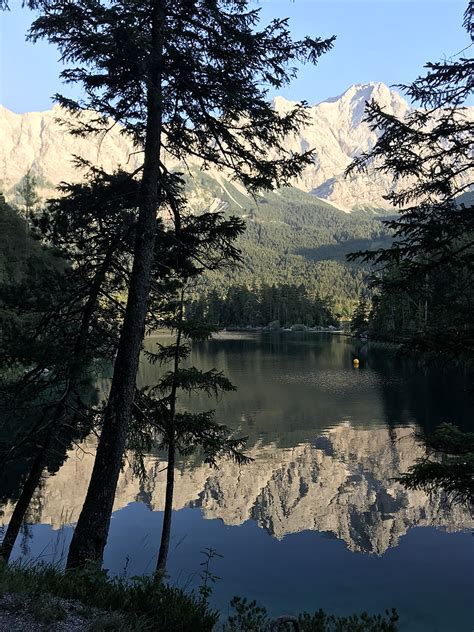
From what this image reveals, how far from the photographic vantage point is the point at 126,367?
326 inches

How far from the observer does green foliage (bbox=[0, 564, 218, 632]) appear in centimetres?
537

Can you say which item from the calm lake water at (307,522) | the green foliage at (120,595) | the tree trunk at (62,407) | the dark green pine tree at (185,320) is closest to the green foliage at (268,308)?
the calm lake water at (307,522)

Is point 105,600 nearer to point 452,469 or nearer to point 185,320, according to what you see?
point 452,469

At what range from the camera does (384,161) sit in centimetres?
910

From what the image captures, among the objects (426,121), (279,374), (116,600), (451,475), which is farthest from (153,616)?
(279,374)

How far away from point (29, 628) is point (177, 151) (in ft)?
28.0

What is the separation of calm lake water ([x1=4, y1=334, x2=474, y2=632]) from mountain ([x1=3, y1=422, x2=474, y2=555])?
8cm

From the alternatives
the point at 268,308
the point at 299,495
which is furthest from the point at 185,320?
the point at 268,308

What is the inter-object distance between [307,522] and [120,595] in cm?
1820

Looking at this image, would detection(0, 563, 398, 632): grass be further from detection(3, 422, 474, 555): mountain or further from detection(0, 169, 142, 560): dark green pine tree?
detection(3, 422, 474, 555): mountain

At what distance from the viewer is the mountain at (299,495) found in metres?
21.4

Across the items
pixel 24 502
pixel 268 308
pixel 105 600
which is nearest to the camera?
pixel 105 600

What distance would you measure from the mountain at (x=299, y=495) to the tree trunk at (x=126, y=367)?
13562 mm

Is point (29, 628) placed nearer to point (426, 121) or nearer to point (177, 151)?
point (177, 151)
